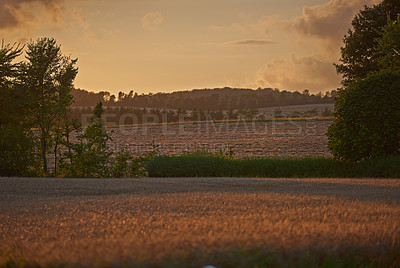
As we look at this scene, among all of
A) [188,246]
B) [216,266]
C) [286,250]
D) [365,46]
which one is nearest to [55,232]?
[188,246]

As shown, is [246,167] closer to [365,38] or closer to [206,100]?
[365,38]

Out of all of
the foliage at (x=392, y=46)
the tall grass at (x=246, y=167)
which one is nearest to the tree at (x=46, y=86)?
the tall grass at (x=246, y=167)

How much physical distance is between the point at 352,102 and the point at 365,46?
53.2 ft

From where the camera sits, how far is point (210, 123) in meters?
48.0

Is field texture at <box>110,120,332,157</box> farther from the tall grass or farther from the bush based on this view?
the bush

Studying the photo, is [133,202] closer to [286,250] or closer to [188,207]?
[188,207]

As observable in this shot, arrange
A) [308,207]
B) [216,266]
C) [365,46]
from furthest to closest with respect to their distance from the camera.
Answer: [365,46]
[308,207]
[216,266]

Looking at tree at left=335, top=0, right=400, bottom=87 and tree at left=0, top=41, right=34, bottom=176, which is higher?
tree at left=335, top=0, right=400, bottom=87

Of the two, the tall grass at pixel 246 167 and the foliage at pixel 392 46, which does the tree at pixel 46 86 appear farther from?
the foliage at pixel 392 46

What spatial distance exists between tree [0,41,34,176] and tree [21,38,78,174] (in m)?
0.42

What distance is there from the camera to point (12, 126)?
1661 cm

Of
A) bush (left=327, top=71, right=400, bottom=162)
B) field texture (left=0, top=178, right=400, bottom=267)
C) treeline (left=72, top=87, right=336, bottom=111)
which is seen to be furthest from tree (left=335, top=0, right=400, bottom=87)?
treeline (left=72, top=87, right=336, bottom=111)

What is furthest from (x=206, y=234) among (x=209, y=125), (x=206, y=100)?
(x=206, y=100)

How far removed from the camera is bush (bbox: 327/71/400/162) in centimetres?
1471
